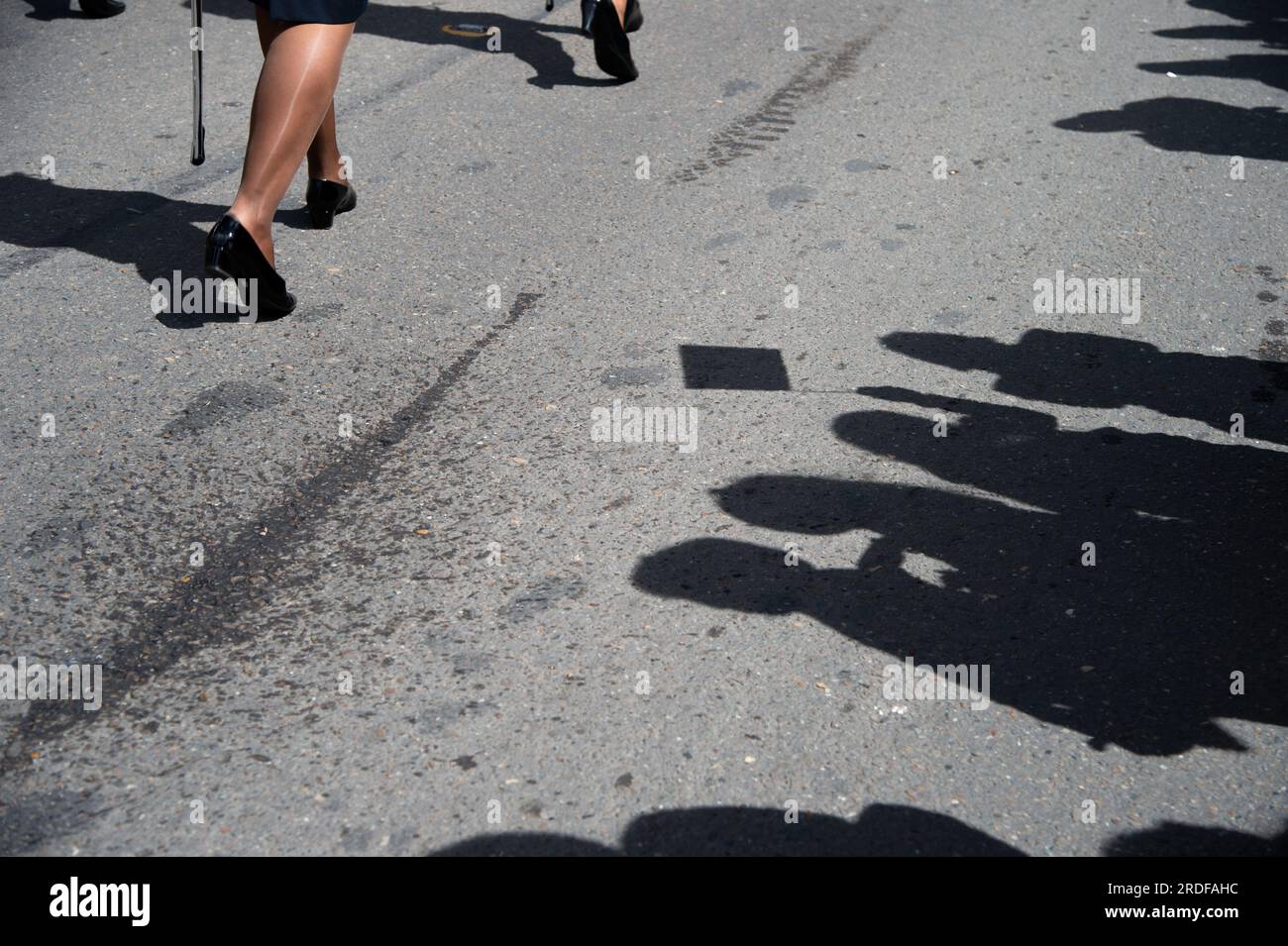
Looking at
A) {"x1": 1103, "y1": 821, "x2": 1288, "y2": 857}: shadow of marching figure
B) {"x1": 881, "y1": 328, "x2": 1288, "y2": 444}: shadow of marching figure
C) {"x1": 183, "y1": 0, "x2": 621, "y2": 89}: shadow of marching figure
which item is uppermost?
{"x1": 183, "y1": 0, "x2": 621, "y2": 89}: shadow of marching figure

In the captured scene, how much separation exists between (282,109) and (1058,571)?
9.01 feet

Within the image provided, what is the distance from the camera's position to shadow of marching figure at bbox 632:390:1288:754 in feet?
9.53

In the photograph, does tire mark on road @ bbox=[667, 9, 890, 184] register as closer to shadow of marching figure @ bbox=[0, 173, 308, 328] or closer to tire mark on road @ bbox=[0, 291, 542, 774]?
shadow of marching figure @ bbox=[0, 173, 308, 328]

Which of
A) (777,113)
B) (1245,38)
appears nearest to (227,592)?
(777,113)

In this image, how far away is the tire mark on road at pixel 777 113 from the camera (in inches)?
228

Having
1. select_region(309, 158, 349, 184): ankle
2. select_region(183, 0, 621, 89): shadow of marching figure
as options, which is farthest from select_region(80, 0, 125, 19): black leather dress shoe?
select_region(309, 158, 349, 184): ankle

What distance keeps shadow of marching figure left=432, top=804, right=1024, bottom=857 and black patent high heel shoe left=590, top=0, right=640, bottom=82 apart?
4.79 metres

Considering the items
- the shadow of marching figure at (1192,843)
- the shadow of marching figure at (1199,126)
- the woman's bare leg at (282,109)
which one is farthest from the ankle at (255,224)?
the shadow of marching figure at (1199,126)

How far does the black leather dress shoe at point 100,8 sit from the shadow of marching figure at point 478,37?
0.41m

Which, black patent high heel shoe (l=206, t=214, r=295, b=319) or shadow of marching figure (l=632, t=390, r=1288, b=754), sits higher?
black patent high heel shoe (l=206, t=214, r=295, b=319)

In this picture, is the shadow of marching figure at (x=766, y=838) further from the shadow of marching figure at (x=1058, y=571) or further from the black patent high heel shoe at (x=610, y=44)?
the black patent high heel shoe at (x=610, y=44)

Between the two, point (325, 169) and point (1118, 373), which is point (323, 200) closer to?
point (325, 169)

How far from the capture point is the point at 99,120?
583 cm
